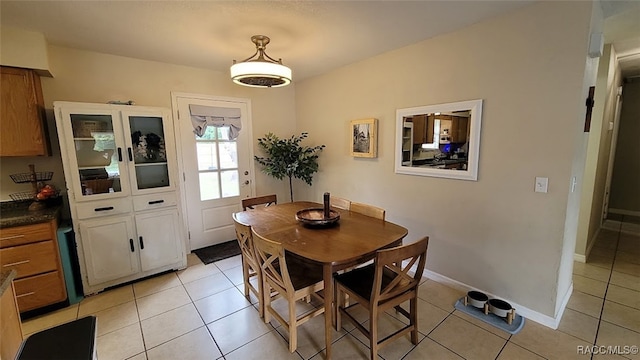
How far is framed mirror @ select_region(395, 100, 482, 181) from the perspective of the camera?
7.67 feet

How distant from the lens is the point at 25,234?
7.06 feet

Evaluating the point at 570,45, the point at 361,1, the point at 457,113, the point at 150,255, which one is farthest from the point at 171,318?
the point at 570,45

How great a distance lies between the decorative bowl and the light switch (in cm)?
157

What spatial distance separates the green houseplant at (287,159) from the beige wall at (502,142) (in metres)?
1.20

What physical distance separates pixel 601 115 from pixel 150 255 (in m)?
5.06

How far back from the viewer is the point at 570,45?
1.81 metres

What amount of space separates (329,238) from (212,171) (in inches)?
93.7

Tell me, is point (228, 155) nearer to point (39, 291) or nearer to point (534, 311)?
point (39, 291)

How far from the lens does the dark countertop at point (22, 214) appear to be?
6.88 feet

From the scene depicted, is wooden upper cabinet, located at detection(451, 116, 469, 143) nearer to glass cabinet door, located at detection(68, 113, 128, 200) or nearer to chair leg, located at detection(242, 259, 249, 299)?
chair leg, located at detection(242, 259, 249, 299)

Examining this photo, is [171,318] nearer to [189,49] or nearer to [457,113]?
[189,49]

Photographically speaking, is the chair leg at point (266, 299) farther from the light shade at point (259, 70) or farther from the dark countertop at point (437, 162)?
the dark countertop at point (437, 162)

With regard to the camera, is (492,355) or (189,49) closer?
(492,355)


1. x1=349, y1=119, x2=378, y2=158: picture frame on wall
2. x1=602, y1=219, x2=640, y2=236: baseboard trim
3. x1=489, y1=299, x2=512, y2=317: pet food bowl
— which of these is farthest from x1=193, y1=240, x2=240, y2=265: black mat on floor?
x1=602, y1=219, x2=640, y2=236: baseboard trim
